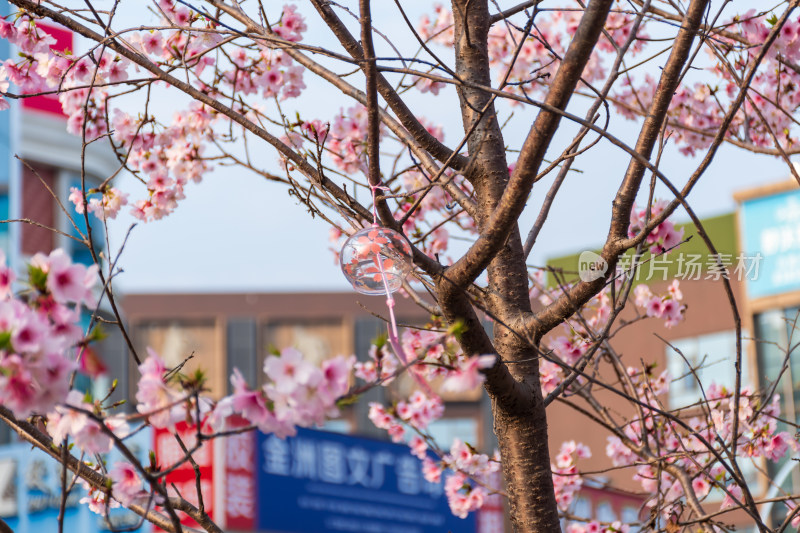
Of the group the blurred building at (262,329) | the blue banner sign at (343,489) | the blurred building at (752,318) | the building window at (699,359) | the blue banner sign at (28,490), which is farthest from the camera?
the blurred building at (262,329)

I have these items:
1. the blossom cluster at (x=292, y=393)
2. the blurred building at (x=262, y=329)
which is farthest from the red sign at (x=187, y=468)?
the blurred building at (x=262, y=329)

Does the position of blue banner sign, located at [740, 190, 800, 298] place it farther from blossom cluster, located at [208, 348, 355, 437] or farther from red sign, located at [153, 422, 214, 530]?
blossom cluster, located at [208, 348, 355, 437]

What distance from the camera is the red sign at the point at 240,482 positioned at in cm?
1605

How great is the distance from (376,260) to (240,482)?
14.7m

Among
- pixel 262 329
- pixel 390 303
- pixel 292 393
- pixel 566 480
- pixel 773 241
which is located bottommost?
pixel 566 480

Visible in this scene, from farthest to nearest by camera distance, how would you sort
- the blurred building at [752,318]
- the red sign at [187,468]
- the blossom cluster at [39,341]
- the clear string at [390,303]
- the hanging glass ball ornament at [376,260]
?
the blurred building at [752,318] → the red sign at [187,468] → the hanging glass ball ornament at [376,260] → the clear string at [390,303] → the blossom cluster at [39,341]

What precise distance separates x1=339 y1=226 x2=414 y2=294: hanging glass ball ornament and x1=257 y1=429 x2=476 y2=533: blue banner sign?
14.3 m

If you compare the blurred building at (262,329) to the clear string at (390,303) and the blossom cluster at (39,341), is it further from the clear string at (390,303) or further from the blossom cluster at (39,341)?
the blossom cluster at (39,341)

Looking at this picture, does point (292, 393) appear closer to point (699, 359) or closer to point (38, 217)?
point (38, 217)

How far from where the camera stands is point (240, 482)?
16.5 metres

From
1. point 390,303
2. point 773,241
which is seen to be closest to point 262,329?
point 773,241

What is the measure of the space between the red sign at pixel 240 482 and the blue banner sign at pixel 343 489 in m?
0.15

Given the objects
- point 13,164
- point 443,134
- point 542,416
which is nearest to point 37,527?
point 13,164

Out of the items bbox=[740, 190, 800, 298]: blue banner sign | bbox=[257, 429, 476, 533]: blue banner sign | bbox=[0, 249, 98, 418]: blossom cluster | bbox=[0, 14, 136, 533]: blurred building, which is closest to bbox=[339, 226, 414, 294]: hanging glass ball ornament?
bbox=[0, 249, 98, 418]: blossom cluster
